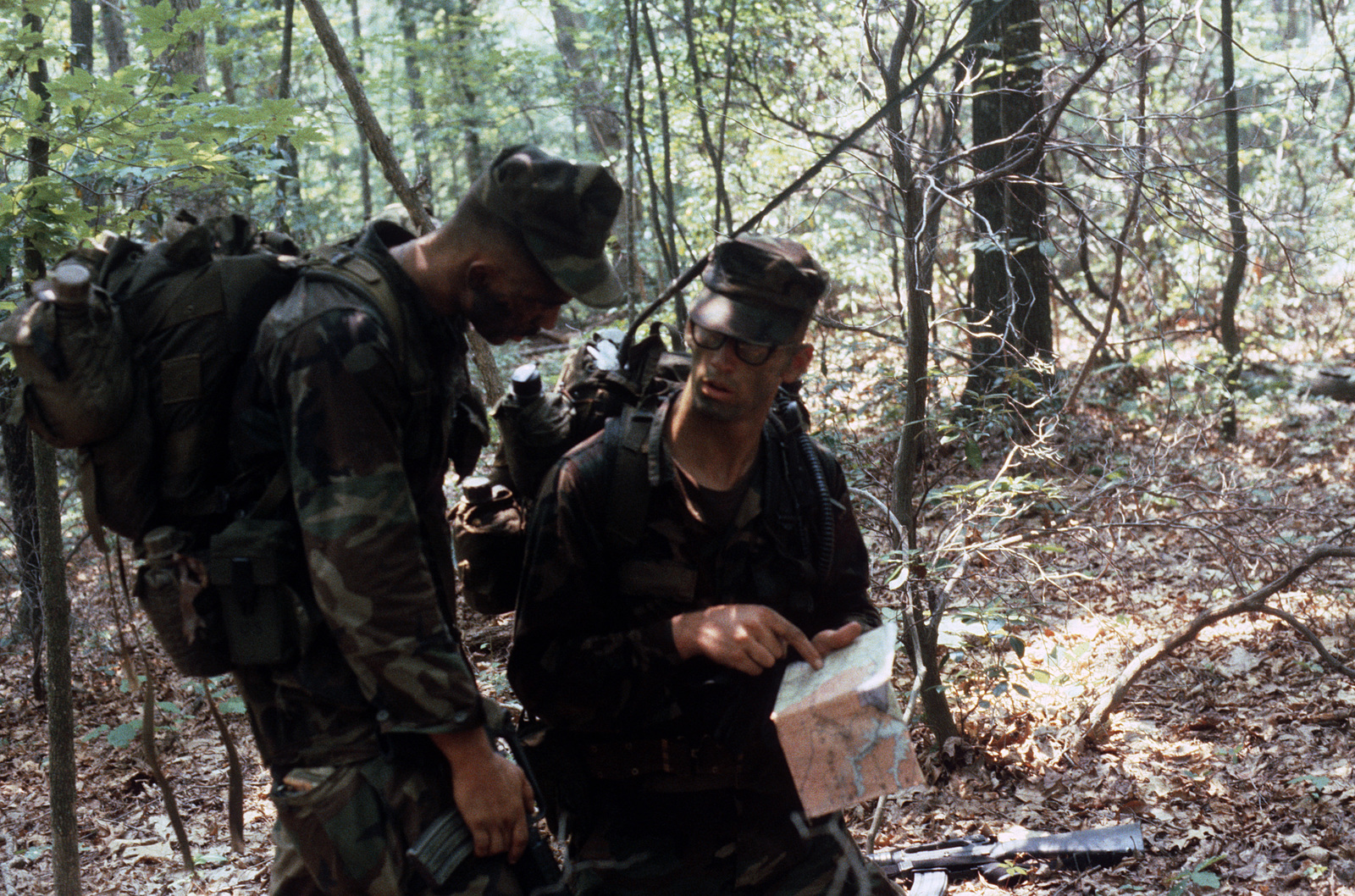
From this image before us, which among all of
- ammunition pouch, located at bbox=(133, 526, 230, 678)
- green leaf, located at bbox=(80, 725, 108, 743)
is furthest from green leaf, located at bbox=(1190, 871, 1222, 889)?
green leaf, located at bbox=(80, 725, 108, 743)

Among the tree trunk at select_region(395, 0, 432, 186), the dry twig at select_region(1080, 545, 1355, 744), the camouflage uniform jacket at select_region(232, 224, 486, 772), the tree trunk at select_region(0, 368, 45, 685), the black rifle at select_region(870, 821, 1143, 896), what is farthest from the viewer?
the tree trunk at select_region(395, 0, 432, 186)

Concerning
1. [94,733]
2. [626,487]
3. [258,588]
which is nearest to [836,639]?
[626,487]

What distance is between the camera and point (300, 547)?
6.70ft

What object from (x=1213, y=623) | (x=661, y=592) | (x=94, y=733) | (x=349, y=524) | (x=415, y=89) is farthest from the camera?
(x=415, y=89)

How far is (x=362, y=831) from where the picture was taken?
2018mm

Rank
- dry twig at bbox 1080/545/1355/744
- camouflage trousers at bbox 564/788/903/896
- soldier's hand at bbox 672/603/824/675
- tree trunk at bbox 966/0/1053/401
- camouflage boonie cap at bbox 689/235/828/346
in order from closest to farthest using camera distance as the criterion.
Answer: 1. soldier's hand at bbox 672/603/824/675
2. camouflage boonie cap at bbox 689/235/828/346
3. camouflage trousers at bbox 564/788/903/896
4. dry twig at bbox 1080/545/1355/744
5. tree trunk at bbox 966/0/1053/401

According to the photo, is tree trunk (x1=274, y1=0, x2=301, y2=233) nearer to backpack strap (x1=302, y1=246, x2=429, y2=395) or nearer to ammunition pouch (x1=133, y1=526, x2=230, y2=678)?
backpack strap (x1=302, y1=246, x2=429, y2=395)

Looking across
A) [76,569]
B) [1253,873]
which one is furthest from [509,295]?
[76,569]

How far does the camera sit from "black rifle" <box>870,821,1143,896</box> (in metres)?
3.71

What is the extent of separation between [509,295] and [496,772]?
3.18ft

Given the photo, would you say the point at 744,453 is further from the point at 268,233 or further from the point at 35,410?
the point at 35,410

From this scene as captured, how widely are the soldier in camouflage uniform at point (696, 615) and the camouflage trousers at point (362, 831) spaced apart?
0.49 metres

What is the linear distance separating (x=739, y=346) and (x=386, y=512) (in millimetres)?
950

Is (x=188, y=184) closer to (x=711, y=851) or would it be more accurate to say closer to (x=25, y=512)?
(x=25, y=512)
